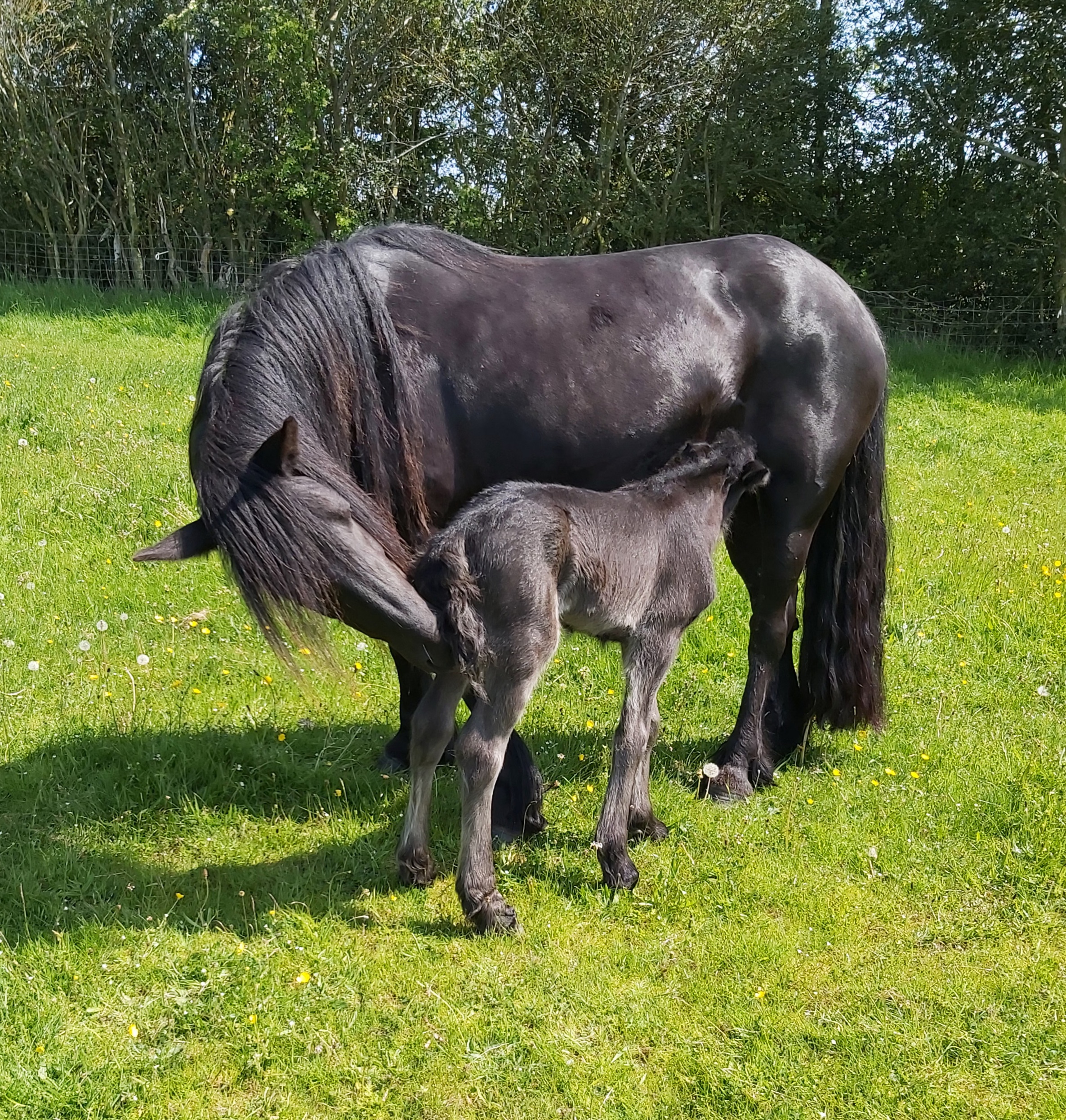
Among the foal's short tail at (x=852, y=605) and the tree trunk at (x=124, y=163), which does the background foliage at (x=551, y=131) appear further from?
the foal's short tail at (x=852, y=605)

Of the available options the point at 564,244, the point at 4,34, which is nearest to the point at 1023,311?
the point at 564,244

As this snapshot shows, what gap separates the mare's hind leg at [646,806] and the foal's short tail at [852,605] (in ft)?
3.78

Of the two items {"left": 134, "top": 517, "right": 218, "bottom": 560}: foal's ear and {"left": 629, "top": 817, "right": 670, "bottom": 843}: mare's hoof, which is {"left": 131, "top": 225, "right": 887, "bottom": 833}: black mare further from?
{"left": 629, "top": 817, "right": 670, "bottom": 843}: mare's hoof

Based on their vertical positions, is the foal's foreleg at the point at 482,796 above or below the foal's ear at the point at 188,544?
below

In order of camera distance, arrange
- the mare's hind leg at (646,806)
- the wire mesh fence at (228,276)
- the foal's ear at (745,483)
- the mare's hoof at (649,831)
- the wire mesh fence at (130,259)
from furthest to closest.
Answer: the wire mesh fence at (130,259) → the wire mesh fence at (228,276) → the foal's ear at (745,483) → the mare's hoof at (649,831) → the mare's hind leg at (646,806)

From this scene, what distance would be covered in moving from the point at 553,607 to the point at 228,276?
13.8m

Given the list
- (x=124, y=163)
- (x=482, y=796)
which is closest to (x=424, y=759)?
(x=482, y=796)

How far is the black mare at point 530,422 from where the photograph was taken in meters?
2.96

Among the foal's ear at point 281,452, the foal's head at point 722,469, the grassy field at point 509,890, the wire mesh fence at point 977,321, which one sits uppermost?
the wire mesh fence at point 977,321

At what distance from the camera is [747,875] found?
360cm

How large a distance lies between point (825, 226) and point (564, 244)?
4.06 m

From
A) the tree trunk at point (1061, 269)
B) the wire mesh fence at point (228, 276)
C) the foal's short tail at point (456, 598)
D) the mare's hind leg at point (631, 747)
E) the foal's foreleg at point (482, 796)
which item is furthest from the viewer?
the wire mesh fence at point (228, 276)

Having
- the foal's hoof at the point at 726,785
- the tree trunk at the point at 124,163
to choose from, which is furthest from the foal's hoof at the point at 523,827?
the tree trunk at the point at 124,163

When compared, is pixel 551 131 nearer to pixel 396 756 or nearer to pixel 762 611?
pixel 762 611
